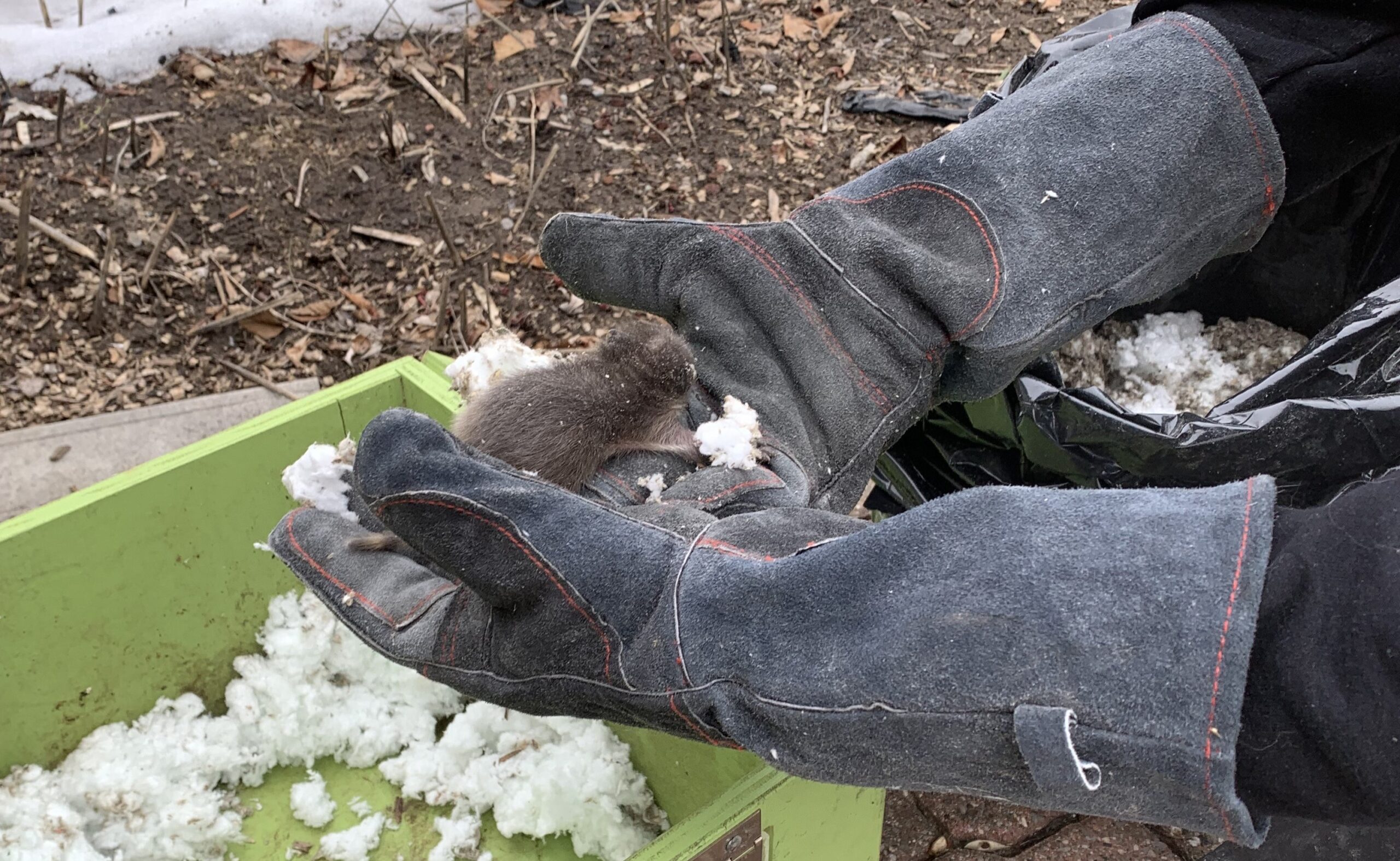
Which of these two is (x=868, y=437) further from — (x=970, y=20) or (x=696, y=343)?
(x=970, y=20)

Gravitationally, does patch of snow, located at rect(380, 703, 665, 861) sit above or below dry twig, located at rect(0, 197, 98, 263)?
below

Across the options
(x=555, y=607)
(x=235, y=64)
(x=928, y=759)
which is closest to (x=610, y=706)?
(x=555, y=607)

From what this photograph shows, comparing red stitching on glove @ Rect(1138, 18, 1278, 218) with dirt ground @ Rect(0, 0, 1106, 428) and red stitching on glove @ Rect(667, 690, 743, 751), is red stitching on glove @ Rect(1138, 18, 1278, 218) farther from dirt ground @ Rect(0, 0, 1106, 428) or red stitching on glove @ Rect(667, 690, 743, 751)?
dirt ground @ Rect(0, 0, 1106, 428)

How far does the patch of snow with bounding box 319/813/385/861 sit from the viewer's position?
83.0 inches

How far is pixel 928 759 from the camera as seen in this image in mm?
1070

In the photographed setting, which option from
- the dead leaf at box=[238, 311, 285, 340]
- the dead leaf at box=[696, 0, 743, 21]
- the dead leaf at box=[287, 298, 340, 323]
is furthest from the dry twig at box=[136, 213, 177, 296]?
the dead leaf at box=[696, 0, 743, 21]

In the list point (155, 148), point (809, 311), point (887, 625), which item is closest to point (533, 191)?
point (155, 148)

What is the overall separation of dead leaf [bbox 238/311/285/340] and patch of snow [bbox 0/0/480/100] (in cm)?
136

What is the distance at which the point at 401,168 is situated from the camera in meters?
3.75

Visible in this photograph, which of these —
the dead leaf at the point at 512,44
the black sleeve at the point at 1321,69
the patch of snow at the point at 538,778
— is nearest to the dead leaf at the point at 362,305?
the dead leaf at the point at 512,44

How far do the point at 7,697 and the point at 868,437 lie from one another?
1.83 metres

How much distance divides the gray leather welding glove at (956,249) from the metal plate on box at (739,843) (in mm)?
510

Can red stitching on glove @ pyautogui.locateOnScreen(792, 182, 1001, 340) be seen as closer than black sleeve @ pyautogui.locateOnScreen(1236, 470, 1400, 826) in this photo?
No

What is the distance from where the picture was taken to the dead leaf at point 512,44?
4.20 metres
